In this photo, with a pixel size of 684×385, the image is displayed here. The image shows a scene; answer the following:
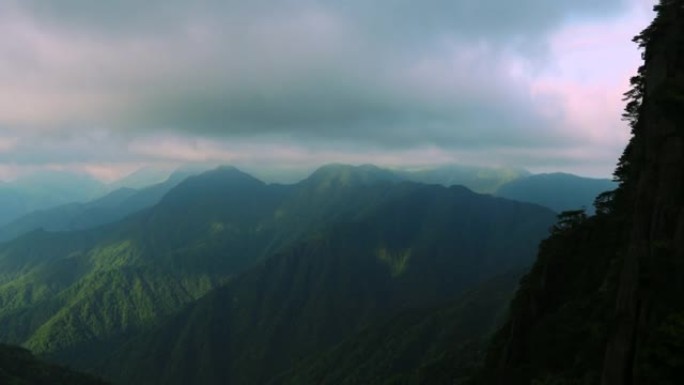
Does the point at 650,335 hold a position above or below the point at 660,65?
below

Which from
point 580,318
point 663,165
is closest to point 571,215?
point 580,318

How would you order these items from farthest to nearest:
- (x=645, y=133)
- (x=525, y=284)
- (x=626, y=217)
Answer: (x=525, y=284)
(x=626, y=217)
(x=645, y=133)

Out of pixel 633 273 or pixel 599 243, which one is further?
pixel 599 243

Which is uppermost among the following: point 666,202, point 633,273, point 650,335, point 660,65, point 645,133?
point 660,65

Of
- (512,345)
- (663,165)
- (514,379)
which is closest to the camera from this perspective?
(663,165)

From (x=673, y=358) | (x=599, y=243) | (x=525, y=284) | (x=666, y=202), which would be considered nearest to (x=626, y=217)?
(x=599, y=243)

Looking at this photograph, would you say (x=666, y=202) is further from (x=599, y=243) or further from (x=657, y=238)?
(x=599, y=243)

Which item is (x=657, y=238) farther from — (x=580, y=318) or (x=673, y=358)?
(x=580, y=318)
